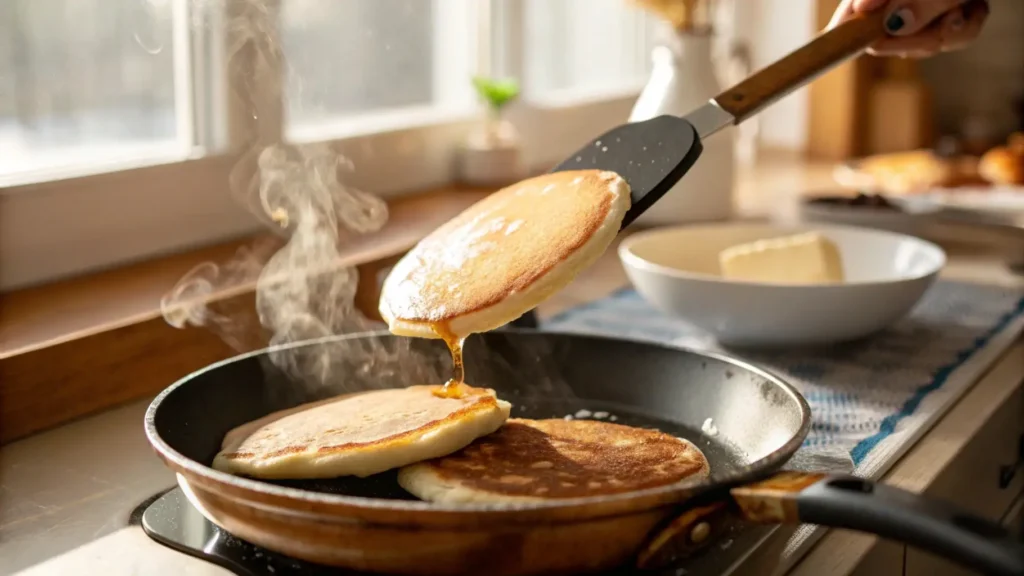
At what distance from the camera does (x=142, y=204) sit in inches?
61.6

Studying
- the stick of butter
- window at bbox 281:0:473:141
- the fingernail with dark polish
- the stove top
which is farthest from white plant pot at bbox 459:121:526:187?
the stove top

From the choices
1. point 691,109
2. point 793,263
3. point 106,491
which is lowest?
point 106,491

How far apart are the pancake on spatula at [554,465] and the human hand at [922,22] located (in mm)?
553

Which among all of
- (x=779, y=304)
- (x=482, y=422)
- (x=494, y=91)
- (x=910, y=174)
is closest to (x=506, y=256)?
(x=482, y=422)

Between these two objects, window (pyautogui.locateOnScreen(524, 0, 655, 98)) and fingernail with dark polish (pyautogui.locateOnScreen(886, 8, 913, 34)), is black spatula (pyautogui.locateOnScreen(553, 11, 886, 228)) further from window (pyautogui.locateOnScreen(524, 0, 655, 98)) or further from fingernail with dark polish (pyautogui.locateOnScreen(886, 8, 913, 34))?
window (pyautogui.locateOnScreen(524, 0, 655, 98))

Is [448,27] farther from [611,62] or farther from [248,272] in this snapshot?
[248,272]

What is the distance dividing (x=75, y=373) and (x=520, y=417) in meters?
0.46

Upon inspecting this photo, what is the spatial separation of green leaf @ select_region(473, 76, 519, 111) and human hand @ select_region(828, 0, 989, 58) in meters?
0.95

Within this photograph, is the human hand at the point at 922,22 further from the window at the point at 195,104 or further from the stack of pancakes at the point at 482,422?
the window at the point at 195,104

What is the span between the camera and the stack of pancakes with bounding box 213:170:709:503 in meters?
0.86

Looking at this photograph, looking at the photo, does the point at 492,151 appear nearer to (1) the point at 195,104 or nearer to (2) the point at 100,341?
(1) the point at 195,104

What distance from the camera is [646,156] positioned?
1.04m

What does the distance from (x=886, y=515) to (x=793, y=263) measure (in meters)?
0.80

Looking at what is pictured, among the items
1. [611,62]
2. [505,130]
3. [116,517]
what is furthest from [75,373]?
[611,62]
